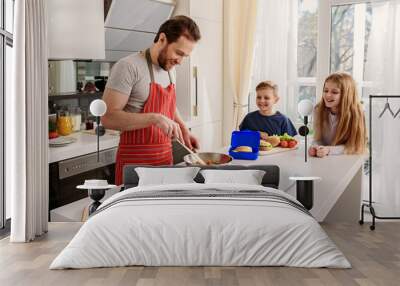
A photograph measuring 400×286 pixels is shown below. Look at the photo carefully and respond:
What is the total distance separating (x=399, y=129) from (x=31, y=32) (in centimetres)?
327

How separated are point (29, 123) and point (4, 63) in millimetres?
525

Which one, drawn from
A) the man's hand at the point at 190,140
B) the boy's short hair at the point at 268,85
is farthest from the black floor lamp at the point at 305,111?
the man's hand at the point at 190,140

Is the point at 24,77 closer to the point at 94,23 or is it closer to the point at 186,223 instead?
the point at 94,23

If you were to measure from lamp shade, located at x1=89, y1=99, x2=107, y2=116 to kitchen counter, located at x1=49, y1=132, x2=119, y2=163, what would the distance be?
7.5 inches

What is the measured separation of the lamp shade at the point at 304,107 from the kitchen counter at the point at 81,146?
1.64m

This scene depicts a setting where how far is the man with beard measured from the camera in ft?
18.9

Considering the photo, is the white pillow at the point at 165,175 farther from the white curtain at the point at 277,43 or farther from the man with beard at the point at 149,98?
the white curtain at the point at 277,43

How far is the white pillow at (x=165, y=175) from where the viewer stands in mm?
5562

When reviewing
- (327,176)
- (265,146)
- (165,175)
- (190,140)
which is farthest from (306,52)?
(165,175)

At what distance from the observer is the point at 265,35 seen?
239 inches

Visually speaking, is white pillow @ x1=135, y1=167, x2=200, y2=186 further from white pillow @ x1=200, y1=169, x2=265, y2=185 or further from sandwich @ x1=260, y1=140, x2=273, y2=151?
sandwich @ x1=260, y1=140, x2=273, y2=151

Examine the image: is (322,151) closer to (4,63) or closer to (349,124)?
(349,124)

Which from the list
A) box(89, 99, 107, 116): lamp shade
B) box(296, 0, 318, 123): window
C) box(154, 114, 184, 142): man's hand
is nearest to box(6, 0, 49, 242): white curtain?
box(89, 99, 107, 116): lamp shade

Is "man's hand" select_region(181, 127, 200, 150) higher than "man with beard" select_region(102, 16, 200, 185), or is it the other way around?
"man with beard" select_region(102, 16, 200, 185)
